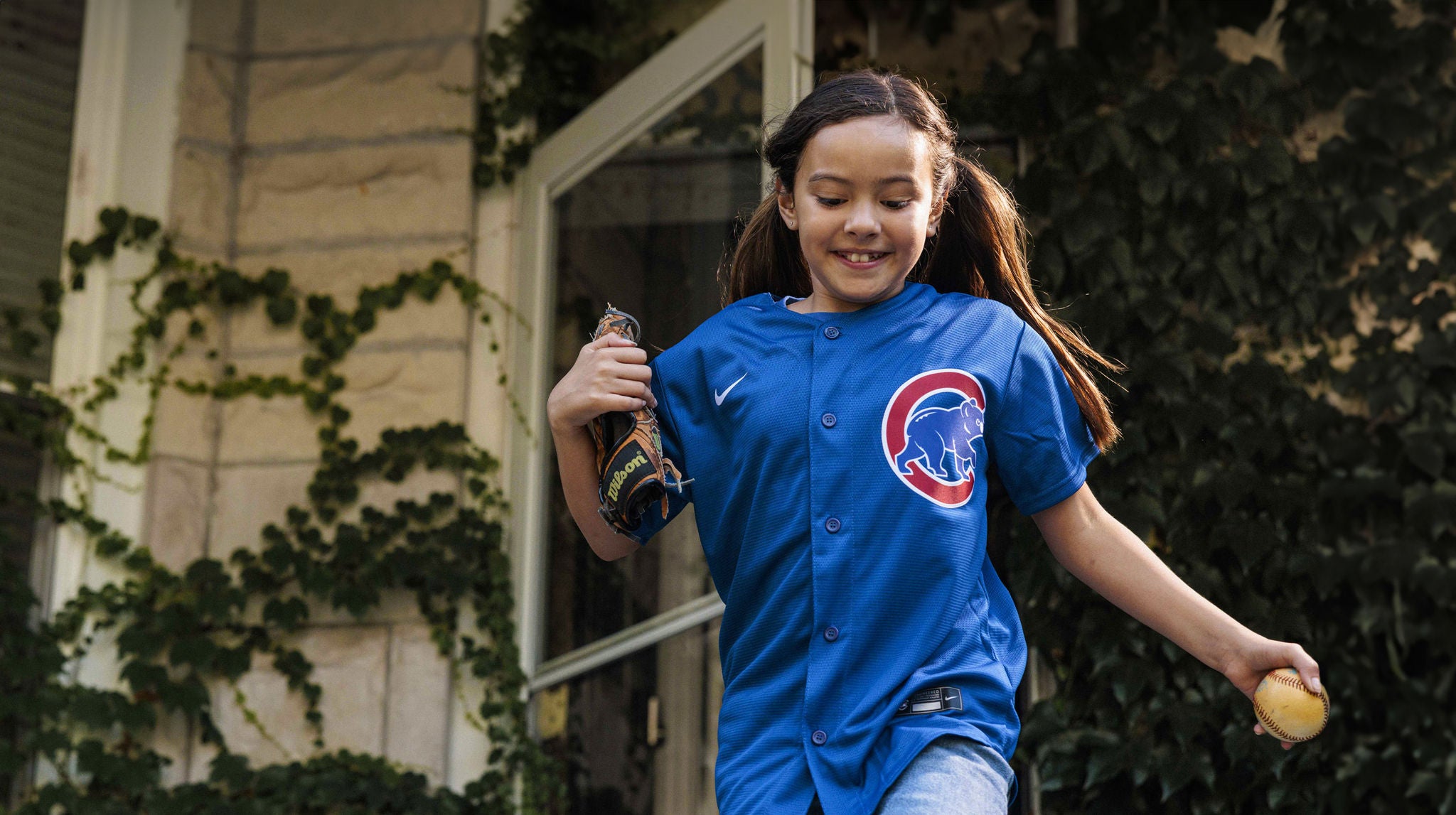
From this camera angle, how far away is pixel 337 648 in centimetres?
442

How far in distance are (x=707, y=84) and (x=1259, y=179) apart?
1.54 meters

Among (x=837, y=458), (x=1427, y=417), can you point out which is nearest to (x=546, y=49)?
(x=1427, y=417)

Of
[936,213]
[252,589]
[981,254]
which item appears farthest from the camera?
[252,589]

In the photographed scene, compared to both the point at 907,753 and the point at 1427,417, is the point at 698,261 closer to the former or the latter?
the point at 1427,417

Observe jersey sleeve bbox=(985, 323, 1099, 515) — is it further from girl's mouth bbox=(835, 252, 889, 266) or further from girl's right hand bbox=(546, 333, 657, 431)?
girl's right hand bbox=(546, 333, 657, 431)

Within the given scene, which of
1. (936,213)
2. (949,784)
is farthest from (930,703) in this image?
(936,213)

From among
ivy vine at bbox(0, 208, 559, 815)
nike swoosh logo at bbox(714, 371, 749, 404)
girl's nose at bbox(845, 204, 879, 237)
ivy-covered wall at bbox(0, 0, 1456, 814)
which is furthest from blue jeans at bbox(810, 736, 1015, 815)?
ivy vine at bbox(0, 208, 559, 815)

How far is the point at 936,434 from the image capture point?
5.90 ft

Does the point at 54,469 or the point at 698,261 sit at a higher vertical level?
the point at 698,261

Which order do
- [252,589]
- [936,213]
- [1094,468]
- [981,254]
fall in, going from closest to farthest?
[936,213]
[981,254]
[1094,468]
[252,589]

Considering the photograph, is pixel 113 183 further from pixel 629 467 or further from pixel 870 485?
pixel 870 485

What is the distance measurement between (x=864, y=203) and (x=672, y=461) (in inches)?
15.7

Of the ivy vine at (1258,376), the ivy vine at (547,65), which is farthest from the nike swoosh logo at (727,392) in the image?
the ivy vine at (547,65)

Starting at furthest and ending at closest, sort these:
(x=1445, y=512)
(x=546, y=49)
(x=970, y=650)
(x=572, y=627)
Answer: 1. (x=546, y=49)
2. (x=572, y=627)
3. (x=1445, y=512)
4. (x=970, y=650)
